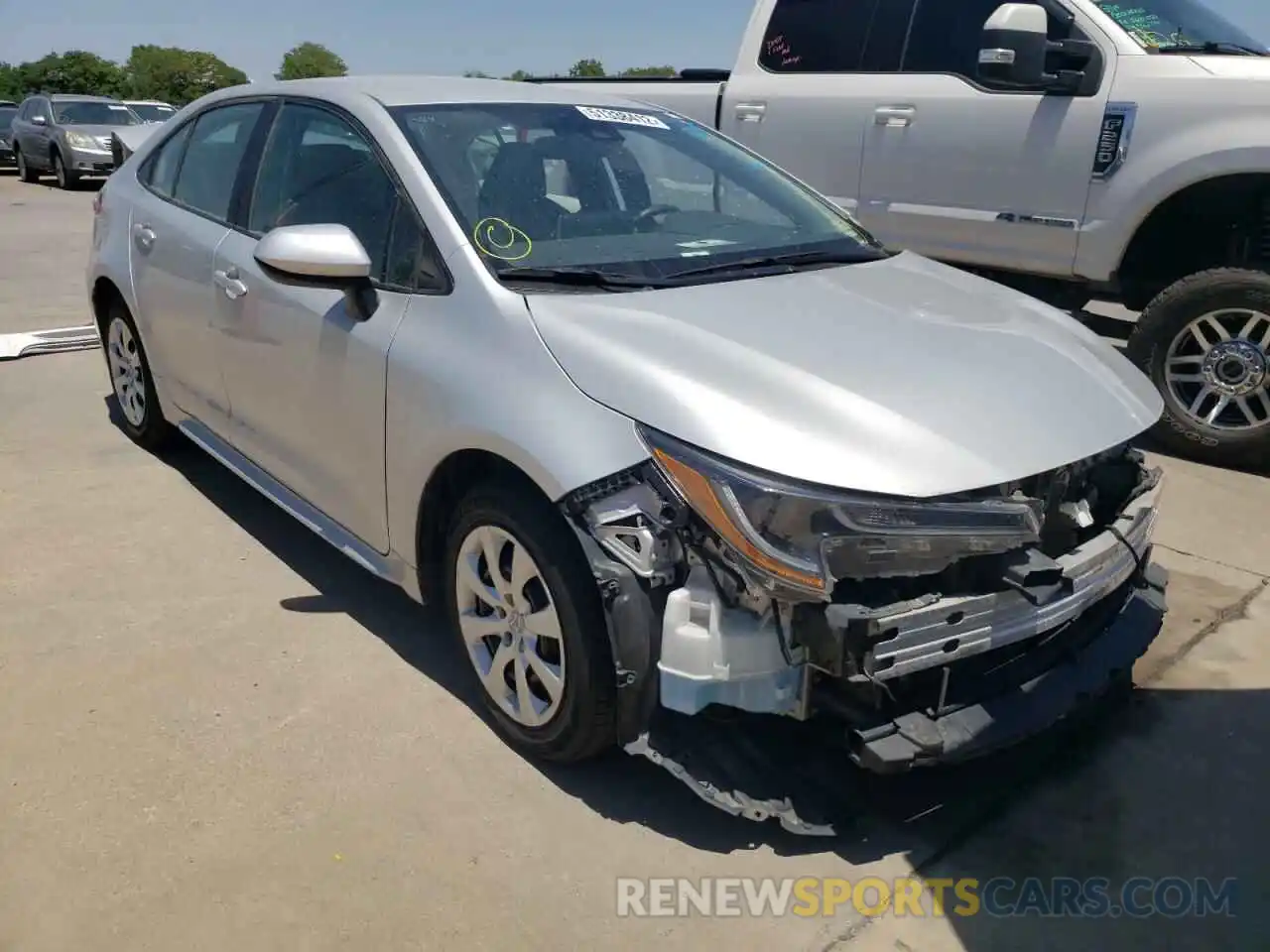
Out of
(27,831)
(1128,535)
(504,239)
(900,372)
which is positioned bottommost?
(27,831)

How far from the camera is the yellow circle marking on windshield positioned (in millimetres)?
2963

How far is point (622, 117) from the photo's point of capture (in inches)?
149

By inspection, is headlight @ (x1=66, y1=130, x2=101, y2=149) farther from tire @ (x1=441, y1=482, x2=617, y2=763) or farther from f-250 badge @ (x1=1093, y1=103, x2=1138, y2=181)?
tire @ (x1=441, y1=482, x2=617, y2=763)

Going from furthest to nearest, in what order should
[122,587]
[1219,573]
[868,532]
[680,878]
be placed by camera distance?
[1219,573] → [122,587] → [680,878] → [868,532]

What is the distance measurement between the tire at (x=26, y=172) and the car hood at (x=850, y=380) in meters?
23.2

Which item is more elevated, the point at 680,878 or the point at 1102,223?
the point at 1102,223

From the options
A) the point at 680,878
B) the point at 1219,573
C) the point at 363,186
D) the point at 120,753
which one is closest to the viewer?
the point at 680,878

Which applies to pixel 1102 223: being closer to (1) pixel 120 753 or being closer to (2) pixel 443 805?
(2) pixel 443 805

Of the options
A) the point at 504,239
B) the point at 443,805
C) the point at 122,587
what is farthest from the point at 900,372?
the point at 122,587

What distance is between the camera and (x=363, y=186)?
131 inches

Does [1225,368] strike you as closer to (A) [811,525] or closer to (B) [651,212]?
(B) [651,212]

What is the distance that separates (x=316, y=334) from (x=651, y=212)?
111 cm

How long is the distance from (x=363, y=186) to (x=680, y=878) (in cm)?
219

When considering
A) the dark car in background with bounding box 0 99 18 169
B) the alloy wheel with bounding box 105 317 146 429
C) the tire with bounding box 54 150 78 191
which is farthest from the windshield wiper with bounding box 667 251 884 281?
the dark car in background with bounding box 0 99 18 169
